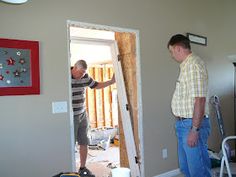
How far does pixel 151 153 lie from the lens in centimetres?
344

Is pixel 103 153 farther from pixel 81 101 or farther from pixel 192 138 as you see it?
pixel 192 138

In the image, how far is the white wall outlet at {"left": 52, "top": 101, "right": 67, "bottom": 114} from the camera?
8.52ft

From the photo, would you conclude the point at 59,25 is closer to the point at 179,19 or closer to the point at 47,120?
the point at 47,120

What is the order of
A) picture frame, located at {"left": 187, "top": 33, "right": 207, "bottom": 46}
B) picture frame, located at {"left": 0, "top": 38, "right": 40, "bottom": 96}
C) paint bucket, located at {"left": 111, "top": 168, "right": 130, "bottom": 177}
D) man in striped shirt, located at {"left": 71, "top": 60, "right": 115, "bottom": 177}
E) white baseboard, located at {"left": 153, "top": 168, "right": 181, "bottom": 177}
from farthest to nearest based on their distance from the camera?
1. picture frame, located at {"left": 187, "top": 33, "right": 207, "bottom": 46}
2. man in striped shirt, located at {"left": 71, "top": 60, "right": 115, "bottom": 177}
3. white baseboard, located at {"left": 153, "top": 168, "right": 181, "bottom": 177}
4. picture frame, located at {"left": 0, "top": 38, "right": 40, "bottom": 96}
5. paint bucket, located at {"left": 111, "top": 168, "right": 130, "bottom": 177}

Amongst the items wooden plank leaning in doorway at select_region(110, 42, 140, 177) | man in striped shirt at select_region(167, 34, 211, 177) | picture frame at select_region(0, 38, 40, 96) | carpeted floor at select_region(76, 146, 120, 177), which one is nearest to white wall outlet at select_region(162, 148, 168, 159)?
wooden plank leaning in doorway at select_region(110, 42, 140, 177)

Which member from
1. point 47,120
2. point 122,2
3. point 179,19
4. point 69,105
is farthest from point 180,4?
point 47,120

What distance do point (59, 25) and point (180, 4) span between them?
6.34ft

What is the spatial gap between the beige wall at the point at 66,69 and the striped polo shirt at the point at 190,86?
0.90m

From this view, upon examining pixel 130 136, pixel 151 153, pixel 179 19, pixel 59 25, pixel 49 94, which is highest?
pixel 179 19

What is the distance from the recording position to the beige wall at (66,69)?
93.6 inches

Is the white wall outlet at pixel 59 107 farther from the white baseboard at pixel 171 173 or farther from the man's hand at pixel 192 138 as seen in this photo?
the white baseboard at pixel 171 173

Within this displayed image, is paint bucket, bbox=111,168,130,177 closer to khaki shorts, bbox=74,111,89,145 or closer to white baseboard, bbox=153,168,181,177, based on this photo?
white baseboard, bbox=153,168,181,177

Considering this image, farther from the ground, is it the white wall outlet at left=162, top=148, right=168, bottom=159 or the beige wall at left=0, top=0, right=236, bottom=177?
the beige wall at left=0, top=0, right=236, bottom=177

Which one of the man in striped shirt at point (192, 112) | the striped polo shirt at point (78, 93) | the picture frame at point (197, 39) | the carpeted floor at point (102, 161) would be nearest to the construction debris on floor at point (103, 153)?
the carpeted floor at point (102, 161)
